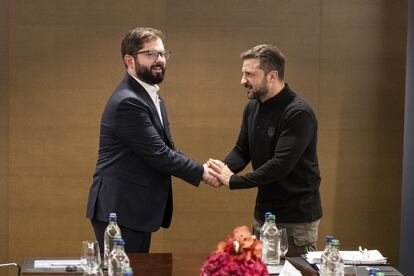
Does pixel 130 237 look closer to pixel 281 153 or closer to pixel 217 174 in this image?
pixel 217 174

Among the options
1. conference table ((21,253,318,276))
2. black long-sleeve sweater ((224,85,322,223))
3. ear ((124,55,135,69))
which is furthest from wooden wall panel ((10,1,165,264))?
conference table ((21,253,318,276))

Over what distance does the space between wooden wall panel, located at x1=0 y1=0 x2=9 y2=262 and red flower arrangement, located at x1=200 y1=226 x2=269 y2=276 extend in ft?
11.4

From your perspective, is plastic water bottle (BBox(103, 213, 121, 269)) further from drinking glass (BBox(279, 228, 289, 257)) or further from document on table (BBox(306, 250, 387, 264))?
document on table (BBox(306, 250, 387, 264))

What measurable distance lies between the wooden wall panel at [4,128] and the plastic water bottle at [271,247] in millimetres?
2795

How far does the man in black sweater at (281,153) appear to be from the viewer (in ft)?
13.3

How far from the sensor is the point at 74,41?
18.2 feet

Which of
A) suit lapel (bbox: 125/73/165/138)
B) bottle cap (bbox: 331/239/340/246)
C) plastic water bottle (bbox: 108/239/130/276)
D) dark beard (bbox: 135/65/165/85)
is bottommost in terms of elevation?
plastic water bottle (bbox: 108/239/130/276)

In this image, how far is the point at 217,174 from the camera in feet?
14.6

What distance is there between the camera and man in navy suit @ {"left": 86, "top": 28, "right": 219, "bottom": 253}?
4.05 metres

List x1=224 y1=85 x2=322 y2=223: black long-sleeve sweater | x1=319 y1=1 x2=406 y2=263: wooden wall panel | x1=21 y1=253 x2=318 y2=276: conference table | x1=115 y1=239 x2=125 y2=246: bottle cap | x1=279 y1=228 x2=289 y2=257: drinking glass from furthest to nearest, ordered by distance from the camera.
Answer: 1. x1=319 y1=1 x2=406 y2=263: wooden wall panel
2. x1=224 y1=85 x2=322 y2=223: black long-sleeve sweater
3. x1=279 y1=228 x2=289 y2=257: drinking glass
4. x1=21 y1=253 x2=318 y2=276: conference table
5. x1=115 y1=239 x2=125 y2=246: bottle cap

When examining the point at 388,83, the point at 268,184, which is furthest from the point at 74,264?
the point at 388,83

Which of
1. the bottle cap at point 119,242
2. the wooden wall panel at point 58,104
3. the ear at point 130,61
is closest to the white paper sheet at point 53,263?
the bottle cap at point 119,242

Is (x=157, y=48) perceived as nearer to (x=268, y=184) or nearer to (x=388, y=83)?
(x=268, y=184)

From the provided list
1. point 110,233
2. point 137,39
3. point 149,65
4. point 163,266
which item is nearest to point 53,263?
point 110,233
